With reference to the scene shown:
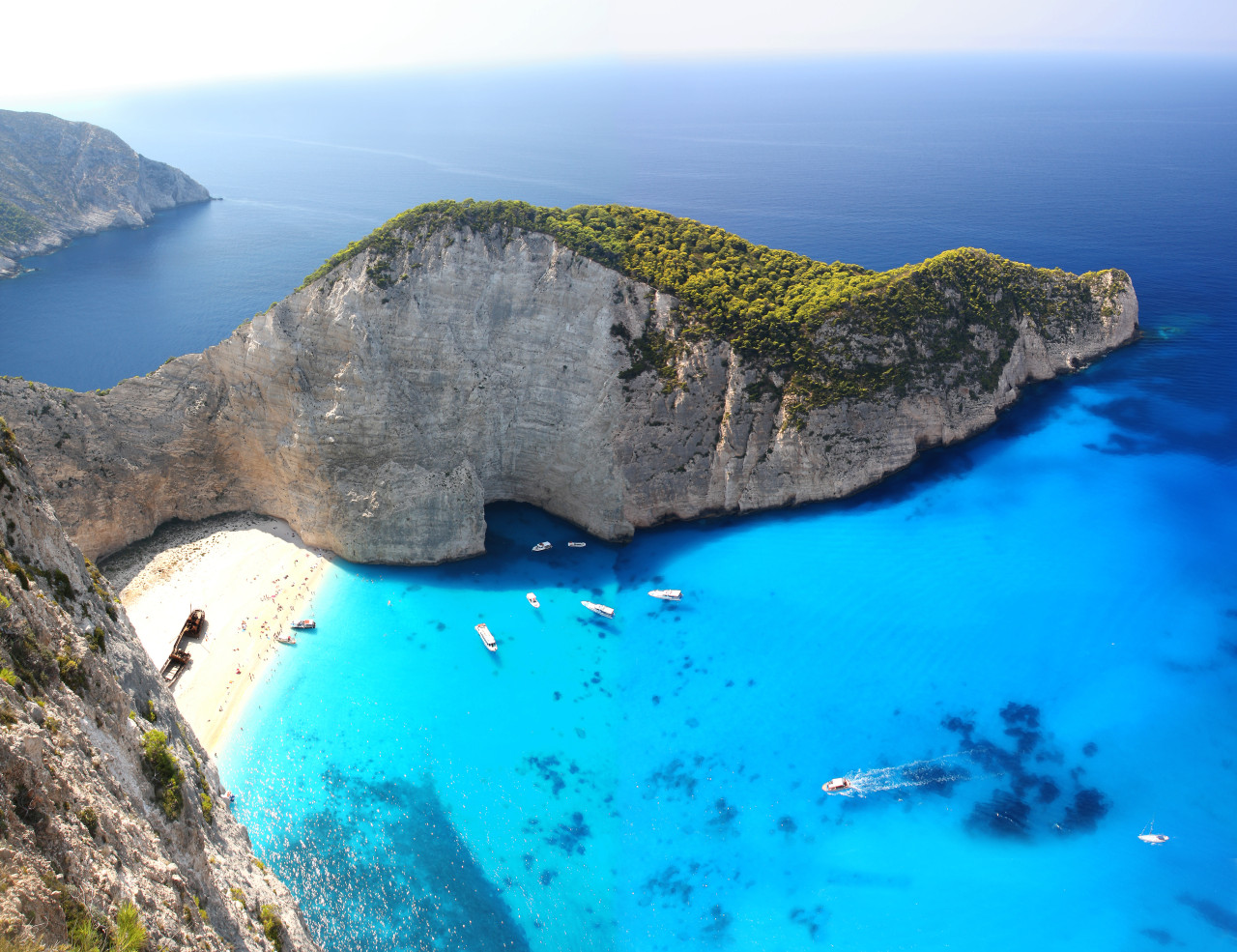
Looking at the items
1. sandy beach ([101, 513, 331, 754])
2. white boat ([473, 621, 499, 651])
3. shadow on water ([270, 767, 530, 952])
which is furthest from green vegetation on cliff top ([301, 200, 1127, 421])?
shadow on water ([270, 767, 530, 952])

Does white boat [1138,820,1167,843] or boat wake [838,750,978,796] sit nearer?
white boat [1138,820,1167,843]

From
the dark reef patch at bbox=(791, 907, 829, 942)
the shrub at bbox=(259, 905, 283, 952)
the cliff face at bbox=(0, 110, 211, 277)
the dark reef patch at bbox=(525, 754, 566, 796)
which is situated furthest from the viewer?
the cliff face at bbox=(0, 110, 211, 277)

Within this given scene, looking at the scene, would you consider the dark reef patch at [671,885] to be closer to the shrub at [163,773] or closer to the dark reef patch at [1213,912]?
the shrub at [163,773]

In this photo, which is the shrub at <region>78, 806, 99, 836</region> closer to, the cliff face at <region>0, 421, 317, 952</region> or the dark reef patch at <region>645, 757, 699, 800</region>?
the cliff face at <region>0, 421, 317, 952</region>

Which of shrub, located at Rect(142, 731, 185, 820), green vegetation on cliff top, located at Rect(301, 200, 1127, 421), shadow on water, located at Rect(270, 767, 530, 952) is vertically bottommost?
shadow on water, located at Rect(270, 767, 530, 952)

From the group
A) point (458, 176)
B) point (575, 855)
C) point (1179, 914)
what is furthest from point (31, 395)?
point (458, 176)

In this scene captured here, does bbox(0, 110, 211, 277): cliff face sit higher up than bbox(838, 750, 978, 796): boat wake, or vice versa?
bbox(0, 110, 211, 277): cliff face

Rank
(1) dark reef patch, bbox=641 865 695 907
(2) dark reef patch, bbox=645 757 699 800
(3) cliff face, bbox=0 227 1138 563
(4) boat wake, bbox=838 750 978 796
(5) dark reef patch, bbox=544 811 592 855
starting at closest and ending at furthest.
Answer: (1) dark reef patch, bbox=641 865 695 907 < (5) dark reef patch, bbox=544 811 592 855 < (4) boat wake, bbox=838 750 978 796 < (2) dark reef patch, bbox=645 757 699 800 < (3) cliff face, bbox=0 227 1138 563

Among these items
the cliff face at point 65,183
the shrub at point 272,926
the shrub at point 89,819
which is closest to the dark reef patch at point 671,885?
the shrub at point 272,926
